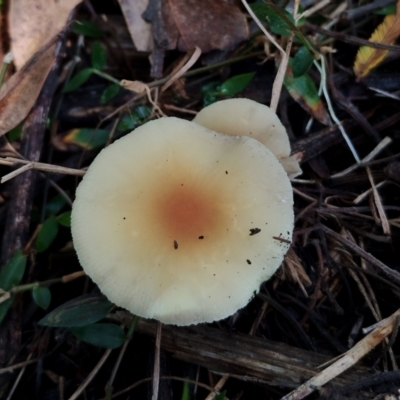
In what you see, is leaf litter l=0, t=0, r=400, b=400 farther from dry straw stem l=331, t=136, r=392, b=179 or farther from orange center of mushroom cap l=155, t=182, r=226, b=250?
orange center of mushroom cap l=155, t=182, r=226, b=250

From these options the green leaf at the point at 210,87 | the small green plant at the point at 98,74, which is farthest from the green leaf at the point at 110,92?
the green leaf at the point at 210,87

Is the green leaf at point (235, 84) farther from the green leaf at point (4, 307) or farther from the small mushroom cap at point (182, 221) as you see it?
the green leaf at point (4, 307)

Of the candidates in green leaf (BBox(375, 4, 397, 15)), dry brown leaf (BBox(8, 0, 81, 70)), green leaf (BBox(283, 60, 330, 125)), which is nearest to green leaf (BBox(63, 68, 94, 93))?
dry brown leaf (BBox(8, 0, 81, 70))

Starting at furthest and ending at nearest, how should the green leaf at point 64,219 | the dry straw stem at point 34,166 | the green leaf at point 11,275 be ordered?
the green leaf at point 64,219
the dry straw stem at point 34,166
the green leaf at point 11,275

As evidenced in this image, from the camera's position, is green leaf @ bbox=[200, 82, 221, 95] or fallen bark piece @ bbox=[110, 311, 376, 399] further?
green leaf @ bbox=[200, 82, 221, 95]

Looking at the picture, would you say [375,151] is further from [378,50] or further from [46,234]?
[46,234]
